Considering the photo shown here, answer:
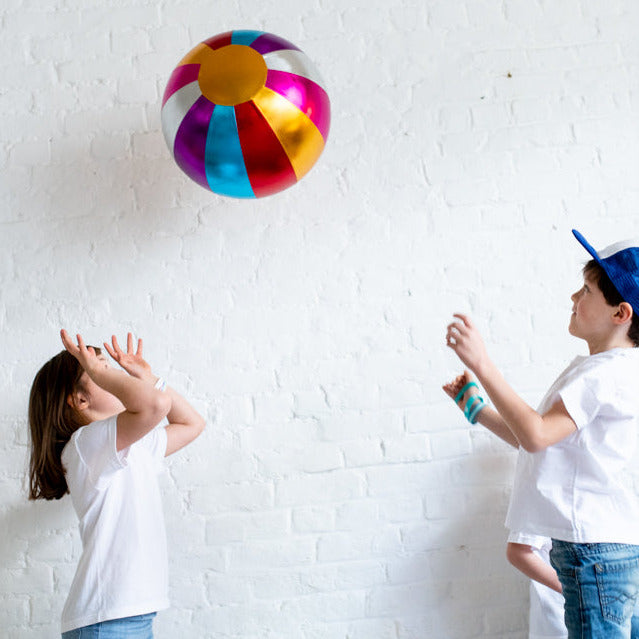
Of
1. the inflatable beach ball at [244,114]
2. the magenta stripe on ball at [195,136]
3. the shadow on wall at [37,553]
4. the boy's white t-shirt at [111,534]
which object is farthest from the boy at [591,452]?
the shadow on wall at [37,553]

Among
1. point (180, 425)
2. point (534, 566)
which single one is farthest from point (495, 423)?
point (180, 425)

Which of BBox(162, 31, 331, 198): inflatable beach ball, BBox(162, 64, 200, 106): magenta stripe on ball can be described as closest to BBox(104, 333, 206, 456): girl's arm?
BBox(162, 31, 331, 198): inflatable beach ball

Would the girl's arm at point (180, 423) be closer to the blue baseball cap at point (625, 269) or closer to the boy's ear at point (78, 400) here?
the boy's ear at point (78, 400)

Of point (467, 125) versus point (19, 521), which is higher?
point (467, 125)

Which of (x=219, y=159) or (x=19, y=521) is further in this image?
(x=19, y=521)

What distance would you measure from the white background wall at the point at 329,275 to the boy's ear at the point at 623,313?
0.42 meters

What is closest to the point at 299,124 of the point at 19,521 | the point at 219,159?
the point at 219,159

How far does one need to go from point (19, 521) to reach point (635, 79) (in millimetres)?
1877

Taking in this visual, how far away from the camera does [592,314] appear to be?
5.01 ft

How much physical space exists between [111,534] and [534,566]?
889mm

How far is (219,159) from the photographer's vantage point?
1463 millimetres

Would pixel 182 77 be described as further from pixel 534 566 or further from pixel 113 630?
pixel 534 566

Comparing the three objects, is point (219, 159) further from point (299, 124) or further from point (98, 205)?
point (98, 205)

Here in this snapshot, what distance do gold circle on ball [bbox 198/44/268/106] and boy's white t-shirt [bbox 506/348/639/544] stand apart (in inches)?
32.5
